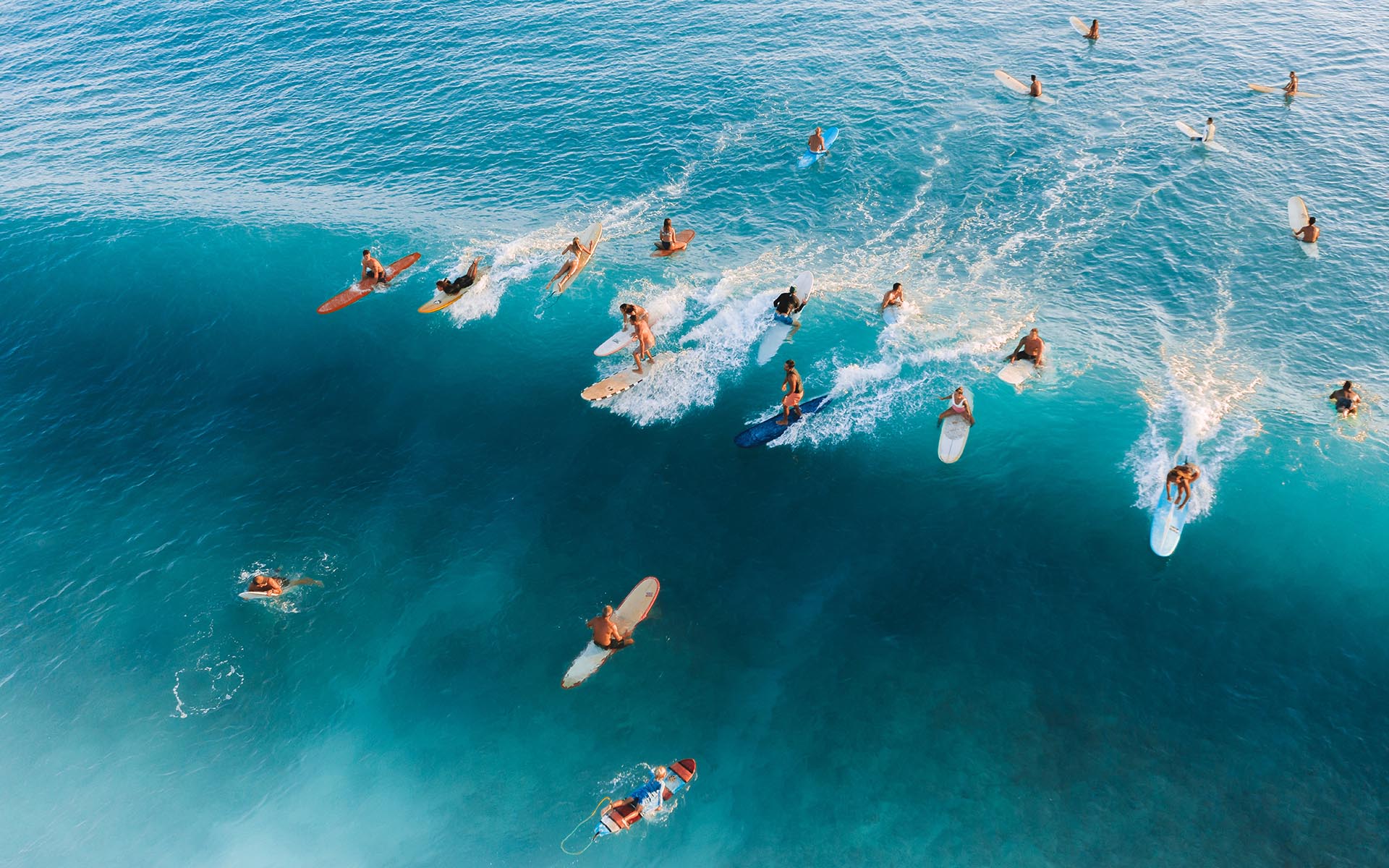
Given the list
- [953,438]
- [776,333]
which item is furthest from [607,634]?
[776,333]

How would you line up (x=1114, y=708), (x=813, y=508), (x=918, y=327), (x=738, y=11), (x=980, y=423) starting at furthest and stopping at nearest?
1. (x=738, y=11)
2. (x=918, y=327)
3. (x=980, y=423)
4. (x=813, y=508)
5. (x=1114, y=708)

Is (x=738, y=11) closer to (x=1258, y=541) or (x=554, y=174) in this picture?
(x=554, y=174)

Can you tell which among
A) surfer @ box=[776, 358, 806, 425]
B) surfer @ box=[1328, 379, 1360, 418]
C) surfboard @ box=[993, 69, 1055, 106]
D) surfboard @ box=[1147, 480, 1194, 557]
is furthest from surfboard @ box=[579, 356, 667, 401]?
surfboard @ box=[993, 69, 1055, 106]

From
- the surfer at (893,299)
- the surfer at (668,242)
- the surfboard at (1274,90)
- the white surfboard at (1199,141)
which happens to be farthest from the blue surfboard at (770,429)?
the surfboard at (1274,90)

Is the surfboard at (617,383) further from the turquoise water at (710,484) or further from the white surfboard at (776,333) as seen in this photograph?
the white surfboard at (776,333)

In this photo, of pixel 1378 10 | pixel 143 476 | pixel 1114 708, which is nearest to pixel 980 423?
pixel 1114 708

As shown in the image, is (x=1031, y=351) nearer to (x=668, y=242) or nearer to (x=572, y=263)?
(x=668, y=242)

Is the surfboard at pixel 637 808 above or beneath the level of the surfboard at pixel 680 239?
beneath
